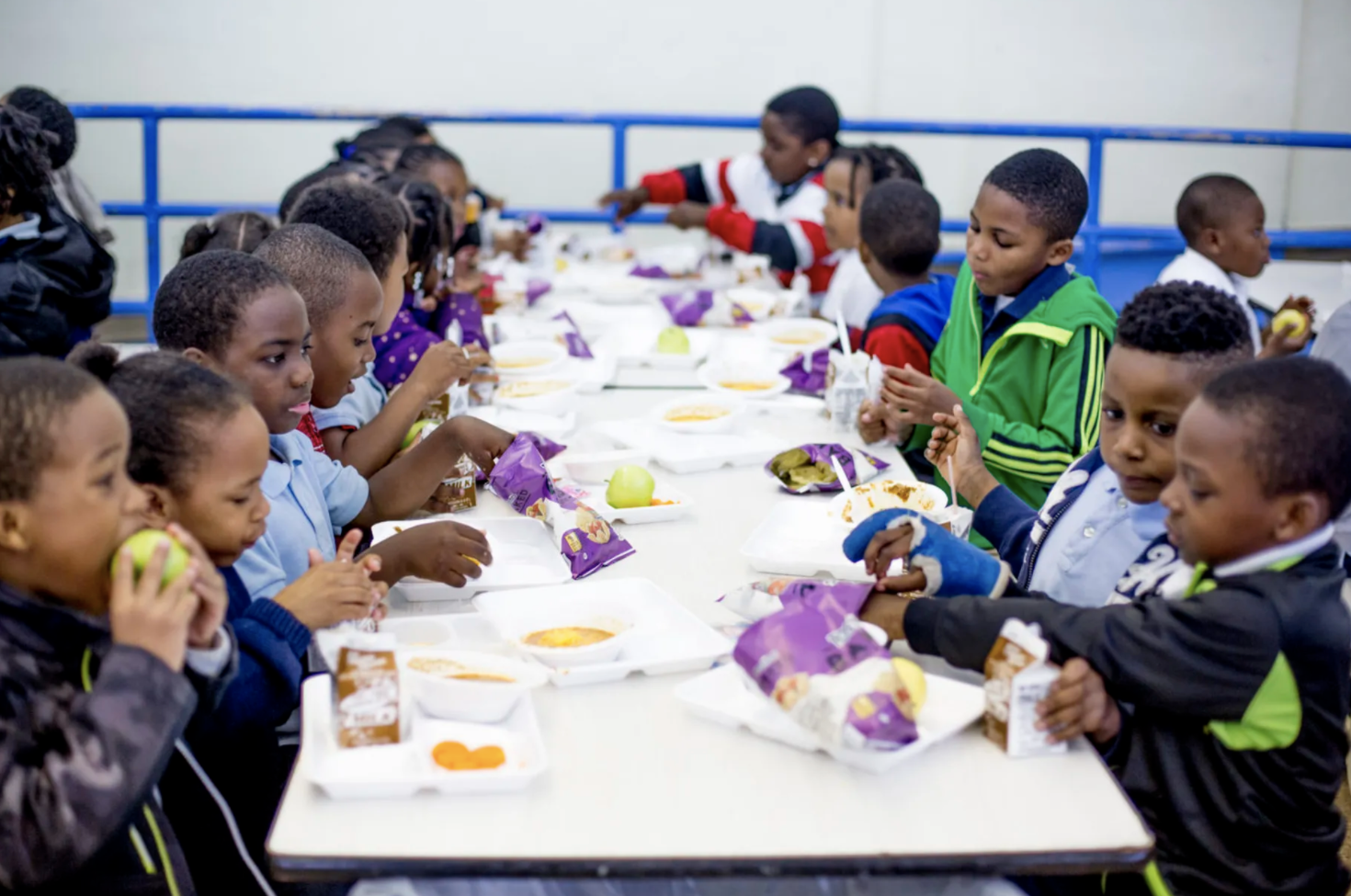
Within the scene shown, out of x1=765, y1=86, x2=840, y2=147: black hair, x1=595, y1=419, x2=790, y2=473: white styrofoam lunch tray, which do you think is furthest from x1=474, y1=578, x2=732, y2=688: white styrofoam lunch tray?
x1=765, y1=86, x2=840, y2=147: black hair

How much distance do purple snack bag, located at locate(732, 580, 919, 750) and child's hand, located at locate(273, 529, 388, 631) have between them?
51cm

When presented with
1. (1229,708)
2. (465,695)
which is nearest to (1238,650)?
(1229,708)

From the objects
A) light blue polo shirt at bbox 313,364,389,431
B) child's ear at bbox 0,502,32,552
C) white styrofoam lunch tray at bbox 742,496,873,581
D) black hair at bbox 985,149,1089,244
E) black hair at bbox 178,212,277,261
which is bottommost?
white styrofoam lunch tray at bbox 742,496,873,581

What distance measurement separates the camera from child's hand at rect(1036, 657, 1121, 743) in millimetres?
1453

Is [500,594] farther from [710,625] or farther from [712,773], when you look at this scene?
[712,773]

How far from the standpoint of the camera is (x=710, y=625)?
178 cm

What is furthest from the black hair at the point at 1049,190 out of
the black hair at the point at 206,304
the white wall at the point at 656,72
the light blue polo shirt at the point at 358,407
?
the white wall at the point at 656,72

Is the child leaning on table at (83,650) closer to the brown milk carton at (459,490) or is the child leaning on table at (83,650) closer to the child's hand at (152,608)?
the child's hand at (152,608)

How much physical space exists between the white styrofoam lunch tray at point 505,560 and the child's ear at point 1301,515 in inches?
39.7

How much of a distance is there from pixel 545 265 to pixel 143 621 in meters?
3.84

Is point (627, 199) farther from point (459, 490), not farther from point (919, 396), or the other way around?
point (459, 490)

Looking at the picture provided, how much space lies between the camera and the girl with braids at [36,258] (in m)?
3.41

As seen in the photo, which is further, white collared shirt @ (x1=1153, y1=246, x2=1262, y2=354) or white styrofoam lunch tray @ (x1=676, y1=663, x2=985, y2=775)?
white collared shirt @ (x1=1153, y1=246, x2=1262, y2=354)

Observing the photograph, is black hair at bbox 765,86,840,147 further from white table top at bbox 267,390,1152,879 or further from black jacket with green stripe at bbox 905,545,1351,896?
white table top at bbox 267,390,1152,879
